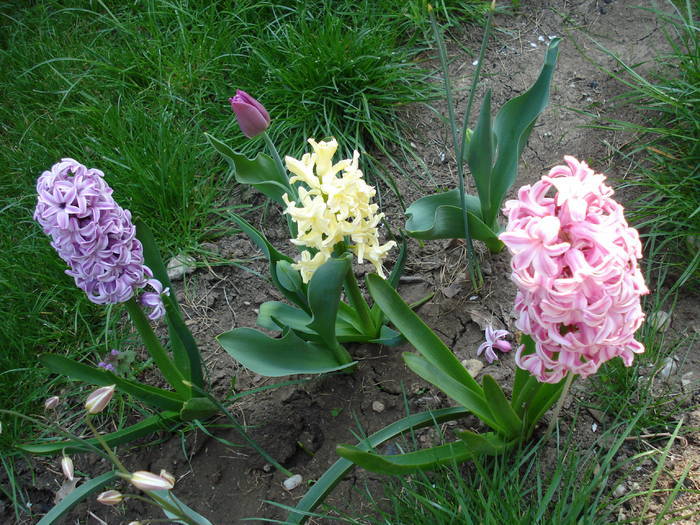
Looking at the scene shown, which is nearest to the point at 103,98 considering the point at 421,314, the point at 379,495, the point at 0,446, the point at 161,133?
the point at 161,133

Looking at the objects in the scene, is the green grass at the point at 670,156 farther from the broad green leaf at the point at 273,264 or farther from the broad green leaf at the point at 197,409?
the broad green leaf at the point at 197,409

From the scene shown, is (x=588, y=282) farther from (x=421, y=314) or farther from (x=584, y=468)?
(x=421, y=314)

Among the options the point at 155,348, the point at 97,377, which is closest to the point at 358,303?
the point at 155,348

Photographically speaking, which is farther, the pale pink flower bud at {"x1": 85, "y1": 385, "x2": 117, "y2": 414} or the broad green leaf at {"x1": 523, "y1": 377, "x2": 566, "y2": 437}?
the broad green leaf at {"x1": 523, "y1": 377, "x2": 566, "y2": 437}

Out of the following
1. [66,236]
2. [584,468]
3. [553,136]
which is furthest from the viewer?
[553,136]

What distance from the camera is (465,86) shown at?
8.43 feet

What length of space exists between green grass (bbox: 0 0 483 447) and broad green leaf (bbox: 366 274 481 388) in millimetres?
951

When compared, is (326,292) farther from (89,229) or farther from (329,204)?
(89,229)

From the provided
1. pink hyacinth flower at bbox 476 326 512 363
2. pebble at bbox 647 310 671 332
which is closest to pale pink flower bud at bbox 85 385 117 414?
pink hyacinth flower at bbox 476 326 512 363

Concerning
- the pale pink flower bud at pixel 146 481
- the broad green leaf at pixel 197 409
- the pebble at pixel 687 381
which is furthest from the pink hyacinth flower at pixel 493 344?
the pale pink flower bud at pixel 146 481

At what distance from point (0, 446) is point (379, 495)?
3.77ft

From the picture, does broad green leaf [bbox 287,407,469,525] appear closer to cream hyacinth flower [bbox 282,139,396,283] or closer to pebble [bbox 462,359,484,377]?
pebble [bbox 462,359,484,377]

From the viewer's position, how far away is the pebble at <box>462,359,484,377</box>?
6.17ft

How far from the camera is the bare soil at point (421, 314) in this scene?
1786 millimetres
